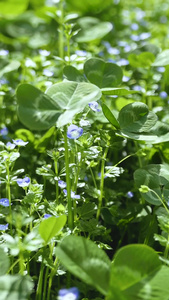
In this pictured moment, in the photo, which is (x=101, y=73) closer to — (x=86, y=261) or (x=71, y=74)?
(x=71, y=74)

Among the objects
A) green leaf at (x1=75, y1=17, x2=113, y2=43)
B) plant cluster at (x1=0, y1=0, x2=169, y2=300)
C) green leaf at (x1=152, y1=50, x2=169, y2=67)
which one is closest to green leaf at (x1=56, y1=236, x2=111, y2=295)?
plant cluster at (x1=0, y1=0, x2=169, y2=300)

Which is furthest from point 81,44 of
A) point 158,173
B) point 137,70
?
point 158,173

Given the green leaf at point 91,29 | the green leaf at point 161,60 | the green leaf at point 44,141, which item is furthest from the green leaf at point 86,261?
the green leaf at point 91,29

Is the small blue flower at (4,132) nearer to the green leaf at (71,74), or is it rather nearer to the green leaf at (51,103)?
the green leaf at (71,74)

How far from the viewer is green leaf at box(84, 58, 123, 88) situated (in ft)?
3.84

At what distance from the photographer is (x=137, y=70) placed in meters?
1.75

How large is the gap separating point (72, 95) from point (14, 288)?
42 centimetres

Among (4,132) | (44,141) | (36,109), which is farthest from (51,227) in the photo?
(4,132)

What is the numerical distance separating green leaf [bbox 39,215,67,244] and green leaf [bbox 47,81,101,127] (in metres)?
0.20

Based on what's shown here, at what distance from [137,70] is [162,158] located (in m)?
0.68

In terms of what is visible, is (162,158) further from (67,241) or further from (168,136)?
(67,241)

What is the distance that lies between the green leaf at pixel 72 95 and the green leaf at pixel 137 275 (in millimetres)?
293

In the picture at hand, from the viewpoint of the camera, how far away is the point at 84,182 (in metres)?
1.11

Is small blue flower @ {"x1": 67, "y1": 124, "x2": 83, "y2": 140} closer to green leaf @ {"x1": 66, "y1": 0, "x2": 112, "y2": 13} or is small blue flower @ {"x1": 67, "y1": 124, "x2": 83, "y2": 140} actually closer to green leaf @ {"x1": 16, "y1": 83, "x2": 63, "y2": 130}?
→ green leaf @ {"x1": 16, "y1": 83, "x2": 63, "y2": 130}
